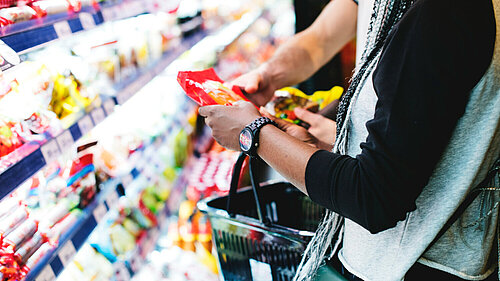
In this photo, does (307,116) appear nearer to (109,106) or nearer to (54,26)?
(109,106)

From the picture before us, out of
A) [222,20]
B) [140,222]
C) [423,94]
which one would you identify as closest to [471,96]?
[423,94]

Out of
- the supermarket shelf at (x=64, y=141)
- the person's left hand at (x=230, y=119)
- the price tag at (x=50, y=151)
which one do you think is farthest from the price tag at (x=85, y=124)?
the person's left hand at (x=230, y=119)

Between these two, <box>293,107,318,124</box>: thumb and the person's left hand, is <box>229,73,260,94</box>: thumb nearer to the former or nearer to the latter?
<box>293,107,318,124</box>: thumb

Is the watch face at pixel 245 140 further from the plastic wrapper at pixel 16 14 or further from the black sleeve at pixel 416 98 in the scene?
the plastic wrapper at pixel 16 14

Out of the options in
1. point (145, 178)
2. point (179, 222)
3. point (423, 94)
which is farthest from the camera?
point (179, 222)

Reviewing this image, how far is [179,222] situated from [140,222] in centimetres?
38

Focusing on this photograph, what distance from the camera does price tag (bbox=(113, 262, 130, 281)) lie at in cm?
139

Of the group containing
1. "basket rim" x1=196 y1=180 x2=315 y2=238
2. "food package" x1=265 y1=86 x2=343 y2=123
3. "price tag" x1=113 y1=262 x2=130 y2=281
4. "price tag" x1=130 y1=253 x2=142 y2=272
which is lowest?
"price tag" x1=130 y1=253 x2=142 y2=272

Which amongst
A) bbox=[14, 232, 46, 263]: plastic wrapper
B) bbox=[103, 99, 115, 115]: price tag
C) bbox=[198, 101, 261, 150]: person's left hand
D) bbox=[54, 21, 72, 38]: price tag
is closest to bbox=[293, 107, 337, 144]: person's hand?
bbox=[198, 101, 261, 150]: person's left hand

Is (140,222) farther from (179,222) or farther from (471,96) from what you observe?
(471,96)

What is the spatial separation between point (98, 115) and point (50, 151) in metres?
0.23

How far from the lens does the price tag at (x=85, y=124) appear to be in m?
1.09

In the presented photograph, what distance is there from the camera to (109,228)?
156cm

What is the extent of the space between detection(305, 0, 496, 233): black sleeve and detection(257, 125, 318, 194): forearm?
10cm
